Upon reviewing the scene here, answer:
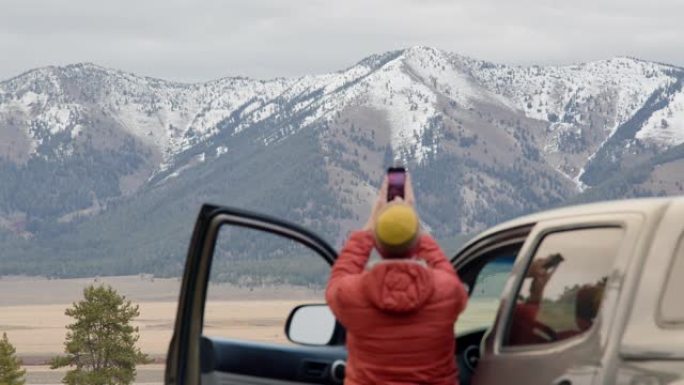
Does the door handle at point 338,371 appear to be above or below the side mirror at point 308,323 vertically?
below

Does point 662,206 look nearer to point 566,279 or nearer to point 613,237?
point 613,237

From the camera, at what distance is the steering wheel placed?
5.75 m

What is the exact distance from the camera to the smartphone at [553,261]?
5.84 m

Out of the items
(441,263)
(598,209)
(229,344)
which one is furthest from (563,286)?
(229,344)

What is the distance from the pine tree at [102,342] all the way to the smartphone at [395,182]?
93.4 meters

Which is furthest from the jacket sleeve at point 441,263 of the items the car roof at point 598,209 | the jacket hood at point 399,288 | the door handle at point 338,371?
the door handle at point 338,371

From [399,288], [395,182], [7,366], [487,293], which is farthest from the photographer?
[7,366]

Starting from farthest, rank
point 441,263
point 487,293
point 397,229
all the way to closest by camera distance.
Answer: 1. point 487,293
2. point 441,263
3. point 397,229

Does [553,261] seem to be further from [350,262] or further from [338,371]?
[338,371]

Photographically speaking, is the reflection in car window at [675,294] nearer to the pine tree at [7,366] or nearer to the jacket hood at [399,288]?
the jacket hood at [399,288]

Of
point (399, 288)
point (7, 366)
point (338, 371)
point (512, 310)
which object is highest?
point (399, 288)

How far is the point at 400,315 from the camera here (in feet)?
19.4

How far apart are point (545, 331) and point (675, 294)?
1040 mm

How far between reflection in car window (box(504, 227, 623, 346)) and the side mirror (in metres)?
1.35
